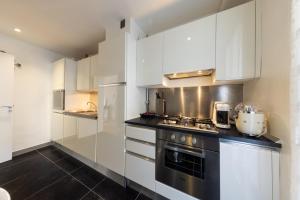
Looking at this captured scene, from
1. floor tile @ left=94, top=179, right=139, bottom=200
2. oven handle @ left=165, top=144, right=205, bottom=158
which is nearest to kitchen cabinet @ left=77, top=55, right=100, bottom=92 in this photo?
floor tile @ left=94, top=179, right=139, bottom=200

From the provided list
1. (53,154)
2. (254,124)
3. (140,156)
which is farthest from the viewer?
(53,154)

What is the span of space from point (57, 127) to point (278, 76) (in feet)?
12.2

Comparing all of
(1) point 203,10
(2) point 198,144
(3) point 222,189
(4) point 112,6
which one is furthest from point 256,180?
(4) point 112,6

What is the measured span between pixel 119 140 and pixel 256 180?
1473 mm

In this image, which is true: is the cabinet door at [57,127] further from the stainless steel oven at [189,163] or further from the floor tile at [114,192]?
the stainless steel oven at [189,163]

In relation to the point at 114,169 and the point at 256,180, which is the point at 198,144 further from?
the point at 114,169

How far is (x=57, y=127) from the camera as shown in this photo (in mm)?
2955

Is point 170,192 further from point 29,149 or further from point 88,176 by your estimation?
point 29,149

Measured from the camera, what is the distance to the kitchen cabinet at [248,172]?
95 centimetres

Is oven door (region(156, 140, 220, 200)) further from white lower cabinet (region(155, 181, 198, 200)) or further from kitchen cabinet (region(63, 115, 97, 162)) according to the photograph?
kitchen cabinet (region(63, 115, 97, 162))

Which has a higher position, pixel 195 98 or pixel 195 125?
pixel 195 98

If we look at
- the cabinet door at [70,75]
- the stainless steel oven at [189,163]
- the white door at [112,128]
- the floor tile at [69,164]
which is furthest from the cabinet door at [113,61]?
the floor tile at [69,164]

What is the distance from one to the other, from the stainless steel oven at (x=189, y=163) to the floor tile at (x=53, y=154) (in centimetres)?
225

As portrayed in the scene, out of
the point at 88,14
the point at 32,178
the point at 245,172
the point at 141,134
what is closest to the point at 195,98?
the point at 141,134
